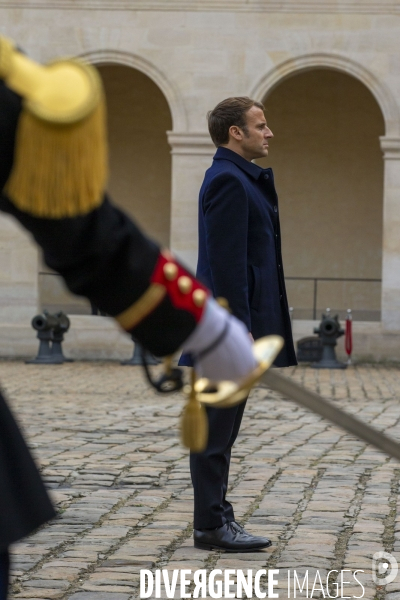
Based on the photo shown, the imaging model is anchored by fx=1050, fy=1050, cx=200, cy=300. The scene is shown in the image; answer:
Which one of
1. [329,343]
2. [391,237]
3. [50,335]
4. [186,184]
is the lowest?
[329,343]

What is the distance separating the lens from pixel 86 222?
1620 mm

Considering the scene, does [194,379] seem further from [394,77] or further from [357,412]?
[394,77]

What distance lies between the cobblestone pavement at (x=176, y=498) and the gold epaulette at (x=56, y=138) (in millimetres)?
2138

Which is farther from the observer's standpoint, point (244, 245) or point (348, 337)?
point (348, 337)

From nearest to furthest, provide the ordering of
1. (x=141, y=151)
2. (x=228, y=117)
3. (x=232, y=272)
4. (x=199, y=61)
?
1. (x=232, y=272)
2. (x=228, y=117)
3. (x=199, y=61)
4. (x=141, y=151)

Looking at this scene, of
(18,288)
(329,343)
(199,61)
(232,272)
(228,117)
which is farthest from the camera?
(18,288)

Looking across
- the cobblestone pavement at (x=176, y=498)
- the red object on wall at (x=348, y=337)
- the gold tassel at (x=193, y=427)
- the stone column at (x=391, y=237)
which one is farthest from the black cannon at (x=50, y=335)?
the gold tassel at (x=193, y=427)

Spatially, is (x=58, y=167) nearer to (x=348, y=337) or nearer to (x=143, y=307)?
(x=143, y=307)

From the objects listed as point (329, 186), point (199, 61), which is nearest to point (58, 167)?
point (199, 61)

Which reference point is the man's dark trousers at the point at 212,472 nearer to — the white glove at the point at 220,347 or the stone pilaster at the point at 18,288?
the white glove at the point at 220,347

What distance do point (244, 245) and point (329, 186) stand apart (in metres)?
16.8

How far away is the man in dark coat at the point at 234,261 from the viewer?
13.2 feet

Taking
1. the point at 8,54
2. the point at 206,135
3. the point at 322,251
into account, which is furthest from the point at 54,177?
the point at 322,251

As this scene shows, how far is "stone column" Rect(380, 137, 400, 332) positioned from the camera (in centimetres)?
1578
